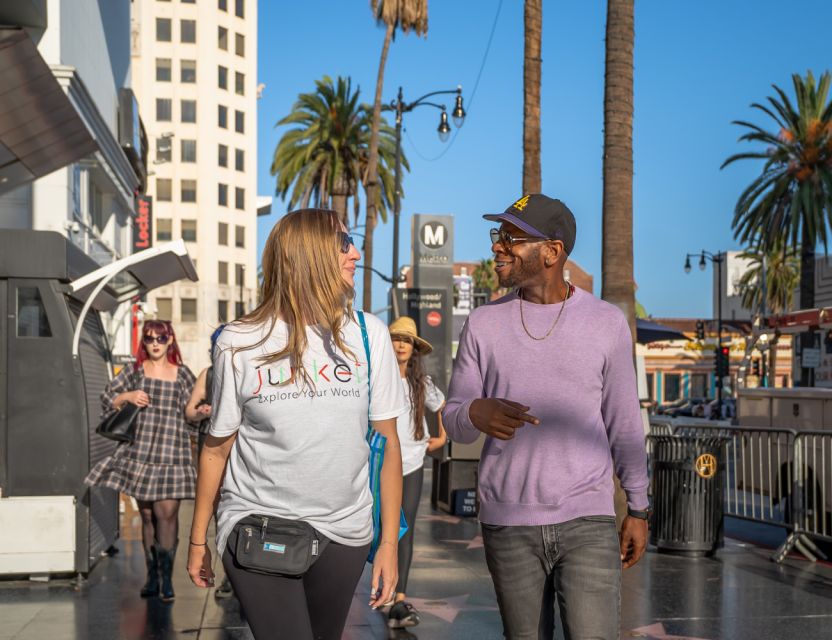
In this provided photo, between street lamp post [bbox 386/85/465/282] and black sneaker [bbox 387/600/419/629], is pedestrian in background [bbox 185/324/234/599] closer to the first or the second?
black sneaker [bbox 387/600/419/629]

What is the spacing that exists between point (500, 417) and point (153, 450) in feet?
15.6

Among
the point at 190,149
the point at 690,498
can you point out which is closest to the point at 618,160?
the point at 690,498

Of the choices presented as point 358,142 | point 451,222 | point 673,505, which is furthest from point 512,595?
point 358,142

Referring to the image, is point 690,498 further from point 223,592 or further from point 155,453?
point 155,453

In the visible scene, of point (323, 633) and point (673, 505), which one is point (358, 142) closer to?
point (673, 505)

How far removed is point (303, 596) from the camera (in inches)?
126

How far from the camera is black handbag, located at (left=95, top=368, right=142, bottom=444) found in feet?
24.5

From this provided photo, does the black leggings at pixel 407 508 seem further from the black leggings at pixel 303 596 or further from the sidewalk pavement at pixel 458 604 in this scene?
the black leggings at pixel 303 596

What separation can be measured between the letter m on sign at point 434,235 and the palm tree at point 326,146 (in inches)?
645

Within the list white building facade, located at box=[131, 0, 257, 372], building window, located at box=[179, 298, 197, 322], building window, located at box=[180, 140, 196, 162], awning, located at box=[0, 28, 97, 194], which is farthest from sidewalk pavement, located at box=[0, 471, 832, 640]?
building window, located at box=[180, 140, 196, 162]

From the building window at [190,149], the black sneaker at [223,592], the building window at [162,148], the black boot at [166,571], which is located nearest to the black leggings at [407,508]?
the black sneaker at [223,592]

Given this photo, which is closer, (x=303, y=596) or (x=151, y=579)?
(x=303, y=596)

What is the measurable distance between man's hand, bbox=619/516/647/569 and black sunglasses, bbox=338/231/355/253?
1.31m

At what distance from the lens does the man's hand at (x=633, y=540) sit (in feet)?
12.3
